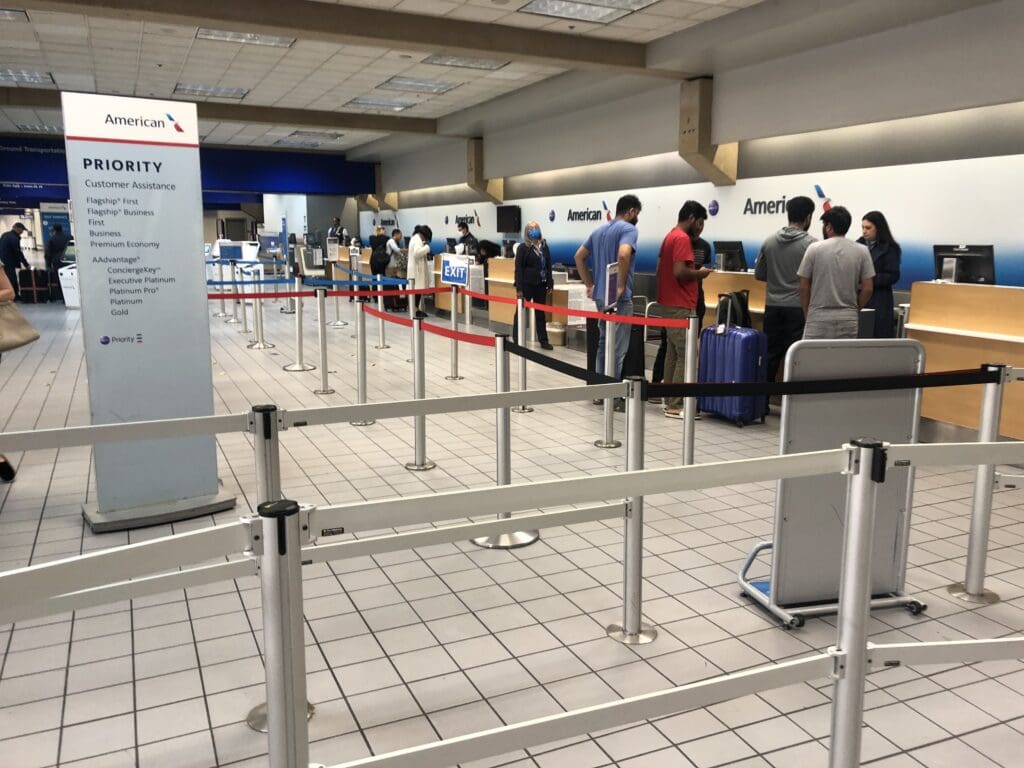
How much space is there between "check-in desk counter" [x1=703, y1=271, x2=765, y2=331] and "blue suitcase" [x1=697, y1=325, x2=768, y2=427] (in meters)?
1.04

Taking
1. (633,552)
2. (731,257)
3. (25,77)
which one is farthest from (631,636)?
(25,77)

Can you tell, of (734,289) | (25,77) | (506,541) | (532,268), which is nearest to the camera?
(506,541)

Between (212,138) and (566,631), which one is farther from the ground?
(212,138)

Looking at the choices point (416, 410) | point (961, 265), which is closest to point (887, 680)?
point (416, 410)

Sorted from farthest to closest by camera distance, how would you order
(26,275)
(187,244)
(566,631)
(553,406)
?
(26,275) → (553,406) → (187,244) → (566,631)

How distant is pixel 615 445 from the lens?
222 inches

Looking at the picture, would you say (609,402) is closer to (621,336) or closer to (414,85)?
(621,336)

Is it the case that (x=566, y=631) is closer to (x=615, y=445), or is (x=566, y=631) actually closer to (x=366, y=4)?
(x=615, y=445)

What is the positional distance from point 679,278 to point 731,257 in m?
2.60

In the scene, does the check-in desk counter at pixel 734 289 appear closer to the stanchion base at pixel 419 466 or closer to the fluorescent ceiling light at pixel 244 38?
the stanchion base at pixel 419 466

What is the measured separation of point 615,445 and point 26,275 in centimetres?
1516

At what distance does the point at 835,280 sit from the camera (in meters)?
4.85

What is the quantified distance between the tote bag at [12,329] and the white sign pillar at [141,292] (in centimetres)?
81

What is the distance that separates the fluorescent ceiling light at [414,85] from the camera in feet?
36.2
